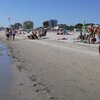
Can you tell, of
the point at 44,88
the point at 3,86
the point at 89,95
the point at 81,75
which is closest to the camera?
the point at 89,95

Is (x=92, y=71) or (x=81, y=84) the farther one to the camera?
(x=92, y=71)

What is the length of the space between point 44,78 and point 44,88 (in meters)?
1.51

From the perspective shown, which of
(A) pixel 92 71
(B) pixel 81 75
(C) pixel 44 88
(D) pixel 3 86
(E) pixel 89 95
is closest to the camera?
(E) pixel 89 95

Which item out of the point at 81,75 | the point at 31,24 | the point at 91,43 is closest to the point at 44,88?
the point at 81,75

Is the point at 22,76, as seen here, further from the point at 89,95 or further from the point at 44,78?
the point at 89,95

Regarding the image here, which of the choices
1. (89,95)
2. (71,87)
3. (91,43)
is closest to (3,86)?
(71,87)

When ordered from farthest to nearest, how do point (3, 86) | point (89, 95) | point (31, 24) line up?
point (31, 24)
point (3, 86)
point (89, 95)

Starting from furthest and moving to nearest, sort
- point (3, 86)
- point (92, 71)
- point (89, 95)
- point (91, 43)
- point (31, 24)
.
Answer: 1. point (31, 24)
2. point (91, 43)
3. point (92, 71)
4. point (3, 86)
5. point (89, 95)

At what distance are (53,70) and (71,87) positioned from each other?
2964 millimetres

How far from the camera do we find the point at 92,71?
33.8 feet

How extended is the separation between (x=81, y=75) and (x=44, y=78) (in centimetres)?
118

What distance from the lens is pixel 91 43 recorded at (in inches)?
861

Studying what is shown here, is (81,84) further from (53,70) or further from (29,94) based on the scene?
(53,70)

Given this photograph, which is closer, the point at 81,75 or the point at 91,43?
the point at 81,75
